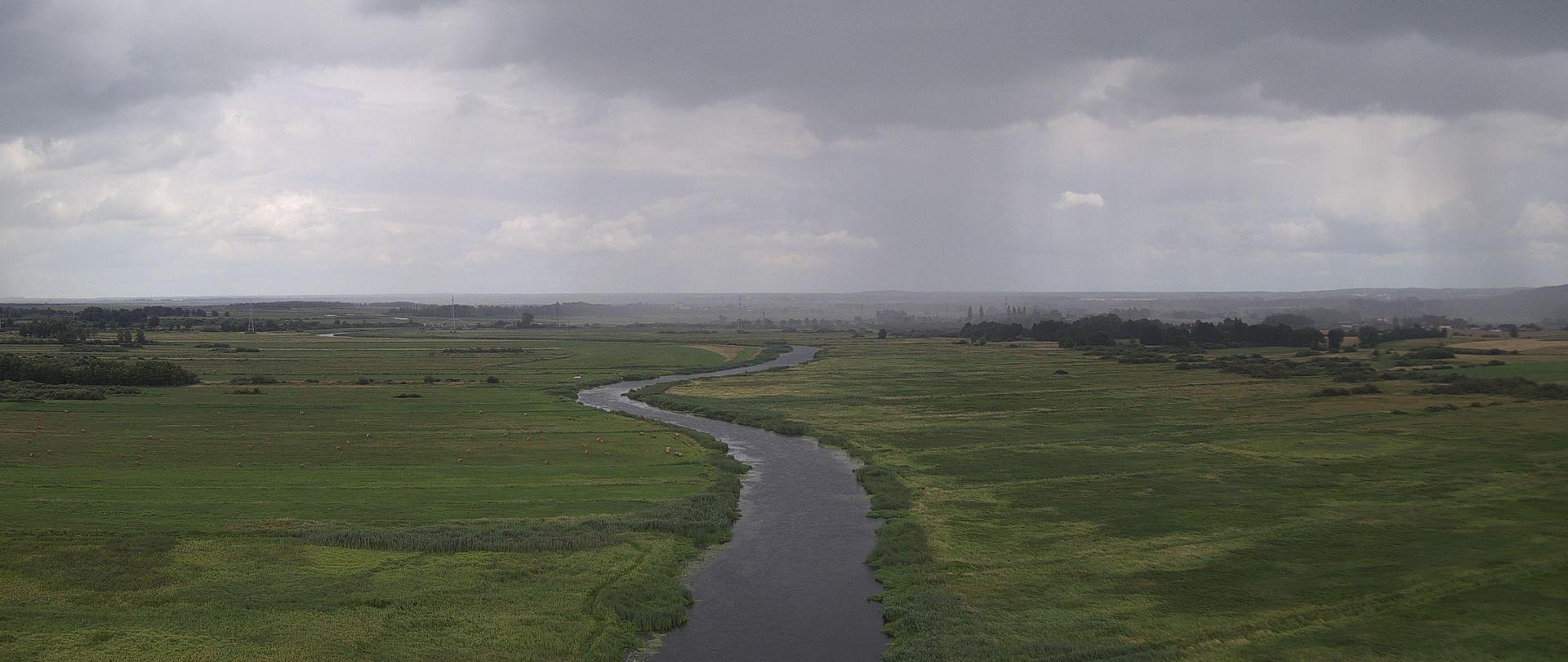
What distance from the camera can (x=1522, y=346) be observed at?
96250 millimetres

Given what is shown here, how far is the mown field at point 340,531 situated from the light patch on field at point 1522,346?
284 ft

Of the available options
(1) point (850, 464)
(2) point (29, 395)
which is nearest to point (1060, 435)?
(1) point (850, 464)

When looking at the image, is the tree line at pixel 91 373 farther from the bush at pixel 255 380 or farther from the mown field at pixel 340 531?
the mown field at pixel 340 531

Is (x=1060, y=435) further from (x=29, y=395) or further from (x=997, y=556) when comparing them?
(x=29, y=395)

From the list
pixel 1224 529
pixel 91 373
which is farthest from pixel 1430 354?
pixel 91 373

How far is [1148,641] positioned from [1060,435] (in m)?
28.4

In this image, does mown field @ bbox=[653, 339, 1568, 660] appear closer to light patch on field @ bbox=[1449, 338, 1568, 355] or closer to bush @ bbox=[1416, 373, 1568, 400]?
bush @ bbox=[1416, 373, 1568, 400]

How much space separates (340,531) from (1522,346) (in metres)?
114

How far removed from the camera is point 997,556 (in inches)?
965

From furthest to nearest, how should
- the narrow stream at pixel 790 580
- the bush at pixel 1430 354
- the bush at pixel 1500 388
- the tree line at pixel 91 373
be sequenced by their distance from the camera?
the bush at pixel 1430 354 → the tree line at pixel 91 373 → the bush at pixel 1500 388 → the narrow stream at pixel 790 580

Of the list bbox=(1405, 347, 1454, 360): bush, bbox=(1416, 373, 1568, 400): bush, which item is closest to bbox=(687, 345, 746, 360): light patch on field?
bbox=(1405, 347, 1454, 360): bush

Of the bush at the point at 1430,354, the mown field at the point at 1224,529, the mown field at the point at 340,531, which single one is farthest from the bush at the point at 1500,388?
the mown field at the point at 340,531

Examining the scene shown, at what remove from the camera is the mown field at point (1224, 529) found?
18391 mm

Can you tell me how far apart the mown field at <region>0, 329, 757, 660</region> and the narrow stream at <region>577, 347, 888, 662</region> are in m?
0.99
